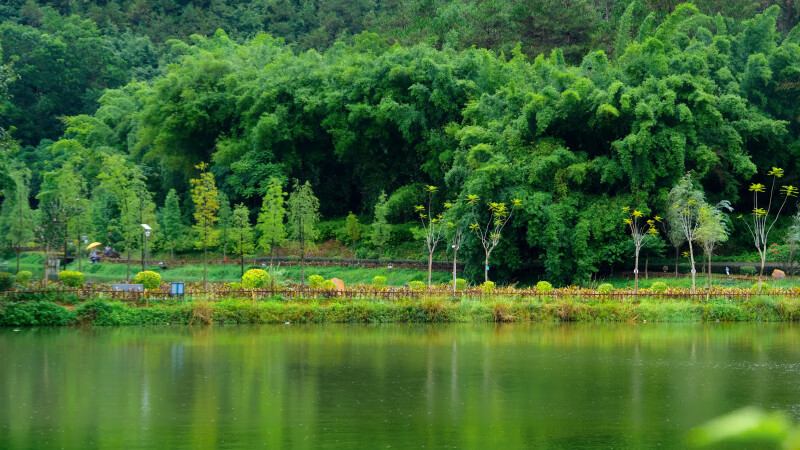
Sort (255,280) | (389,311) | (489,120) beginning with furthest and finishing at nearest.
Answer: (489,120)
(255,280)
(389,311)

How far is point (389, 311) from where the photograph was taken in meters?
29.7

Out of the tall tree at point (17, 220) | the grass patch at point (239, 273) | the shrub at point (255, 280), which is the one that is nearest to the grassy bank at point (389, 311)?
the shrub at point (255, 280)

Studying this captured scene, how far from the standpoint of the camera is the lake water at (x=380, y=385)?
14.6 meters

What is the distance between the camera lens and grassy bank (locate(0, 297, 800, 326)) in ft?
90.4

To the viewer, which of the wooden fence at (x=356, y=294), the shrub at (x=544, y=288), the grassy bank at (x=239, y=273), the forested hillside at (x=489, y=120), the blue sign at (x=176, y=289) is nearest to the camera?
the wooden fence at (x=356, y=294)

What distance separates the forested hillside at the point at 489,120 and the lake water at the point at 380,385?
1145 centimetres

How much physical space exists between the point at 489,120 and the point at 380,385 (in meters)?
25.7

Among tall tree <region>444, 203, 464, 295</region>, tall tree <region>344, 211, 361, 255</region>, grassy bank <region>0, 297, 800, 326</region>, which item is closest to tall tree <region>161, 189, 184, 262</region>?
tall tree <region>344, 211, 361, 255</region>

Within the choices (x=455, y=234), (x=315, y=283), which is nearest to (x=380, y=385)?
(x=315, y=283)

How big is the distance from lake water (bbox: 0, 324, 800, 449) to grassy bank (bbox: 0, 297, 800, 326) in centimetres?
98

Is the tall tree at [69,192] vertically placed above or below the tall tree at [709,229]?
above

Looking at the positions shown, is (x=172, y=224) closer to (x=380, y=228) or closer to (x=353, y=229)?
(x=353, y=229)

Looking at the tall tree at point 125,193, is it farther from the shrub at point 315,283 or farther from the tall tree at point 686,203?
the tall tree at point 686,203

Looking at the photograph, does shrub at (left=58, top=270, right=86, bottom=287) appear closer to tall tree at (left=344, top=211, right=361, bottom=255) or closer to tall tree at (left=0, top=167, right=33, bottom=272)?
tall tree at (left=0, top=167, right=33, bottom=272)
